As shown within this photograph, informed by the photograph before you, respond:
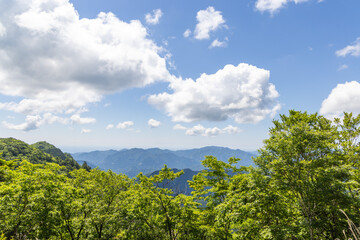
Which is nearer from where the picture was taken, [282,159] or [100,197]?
[282,159]

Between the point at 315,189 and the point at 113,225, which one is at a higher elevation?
the point at 315,189

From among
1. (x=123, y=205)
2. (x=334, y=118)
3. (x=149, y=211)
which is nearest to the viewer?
(x=149, y=211)

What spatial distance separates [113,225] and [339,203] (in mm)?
22643

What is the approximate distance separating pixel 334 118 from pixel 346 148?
5.42 metres

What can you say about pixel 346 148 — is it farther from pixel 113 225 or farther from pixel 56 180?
pixel 56 180

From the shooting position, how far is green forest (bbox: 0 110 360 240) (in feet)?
49.5

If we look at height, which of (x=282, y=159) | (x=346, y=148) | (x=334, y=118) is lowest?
(x=282, y=159)

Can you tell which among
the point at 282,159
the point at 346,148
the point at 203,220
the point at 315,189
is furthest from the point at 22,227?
the point at 346,148

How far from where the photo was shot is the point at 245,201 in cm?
1669

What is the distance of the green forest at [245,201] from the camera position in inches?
594

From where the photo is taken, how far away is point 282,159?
16.0 meters

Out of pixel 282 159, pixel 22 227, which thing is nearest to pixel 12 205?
pixel 22 227

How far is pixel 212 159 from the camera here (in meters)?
24.1

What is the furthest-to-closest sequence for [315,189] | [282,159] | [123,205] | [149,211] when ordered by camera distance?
1. [123,205]
2. [149,211]
3. [282,159]
4. [315,189]
